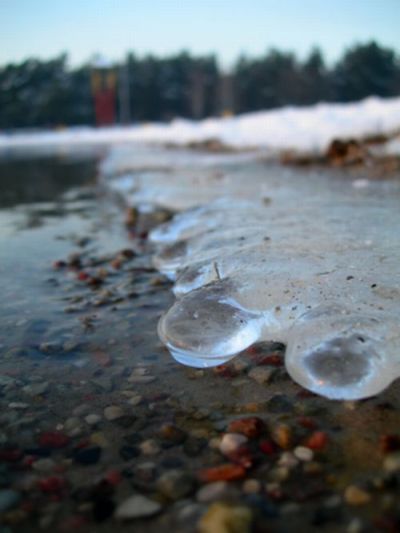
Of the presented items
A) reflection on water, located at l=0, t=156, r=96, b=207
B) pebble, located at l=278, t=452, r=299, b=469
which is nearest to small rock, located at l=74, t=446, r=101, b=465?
pebble, located at l=278, t=452, r=299, b=469

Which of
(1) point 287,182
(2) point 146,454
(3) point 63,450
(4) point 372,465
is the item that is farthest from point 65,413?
(1) point 287,182

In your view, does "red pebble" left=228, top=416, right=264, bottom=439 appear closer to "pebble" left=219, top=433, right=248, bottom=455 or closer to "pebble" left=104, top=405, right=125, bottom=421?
"pebble" left=219, top=433, right=248, bottom=455

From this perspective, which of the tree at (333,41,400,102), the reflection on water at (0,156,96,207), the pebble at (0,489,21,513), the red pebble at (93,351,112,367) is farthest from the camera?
the tree at (333,41,400,102)

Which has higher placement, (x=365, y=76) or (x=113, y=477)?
(x=365, y=76)

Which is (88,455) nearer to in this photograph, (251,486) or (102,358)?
(251,486)

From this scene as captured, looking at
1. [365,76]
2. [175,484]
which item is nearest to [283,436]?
[175,484]
